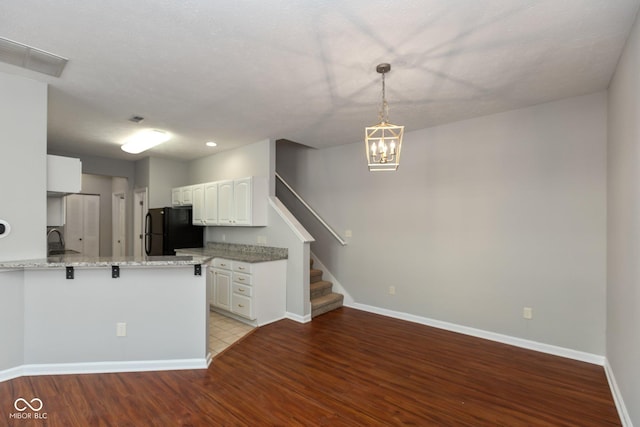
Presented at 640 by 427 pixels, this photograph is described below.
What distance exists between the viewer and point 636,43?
189cm

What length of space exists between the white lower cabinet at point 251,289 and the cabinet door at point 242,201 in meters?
0.63

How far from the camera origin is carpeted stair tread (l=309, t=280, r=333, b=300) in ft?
15.4

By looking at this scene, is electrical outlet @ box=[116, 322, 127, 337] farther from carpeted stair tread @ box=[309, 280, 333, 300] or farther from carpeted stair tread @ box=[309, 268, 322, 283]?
carpeted stair tread @ box=[309, 268, 322, 283]

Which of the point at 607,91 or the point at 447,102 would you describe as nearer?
the point at 607,91

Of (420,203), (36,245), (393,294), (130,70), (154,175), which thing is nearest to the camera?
(130,70)

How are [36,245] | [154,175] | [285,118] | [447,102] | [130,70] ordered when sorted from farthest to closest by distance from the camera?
1. [154,175]
2. [285,118]
3. [447,102]
4. [36,245]
5. [130,70]

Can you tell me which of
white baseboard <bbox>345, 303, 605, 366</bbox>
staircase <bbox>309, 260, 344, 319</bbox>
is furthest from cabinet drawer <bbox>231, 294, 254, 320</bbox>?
white baseboard <bbox>345, 303, 605, 366</bbox>

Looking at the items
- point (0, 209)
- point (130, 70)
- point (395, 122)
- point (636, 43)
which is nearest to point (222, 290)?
point (0, 209)

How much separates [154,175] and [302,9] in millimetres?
4965

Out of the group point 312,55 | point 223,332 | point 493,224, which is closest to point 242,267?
point 223,332

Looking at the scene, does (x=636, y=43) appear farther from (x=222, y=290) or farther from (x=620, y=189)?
(x=222, y=290)

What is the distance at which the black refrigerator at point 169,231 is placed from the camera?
511cm

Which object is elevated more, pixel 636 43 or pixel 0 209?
pixel 636 43

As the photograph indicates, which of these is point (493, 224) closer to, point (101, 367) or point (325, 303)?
point (325, 303)
